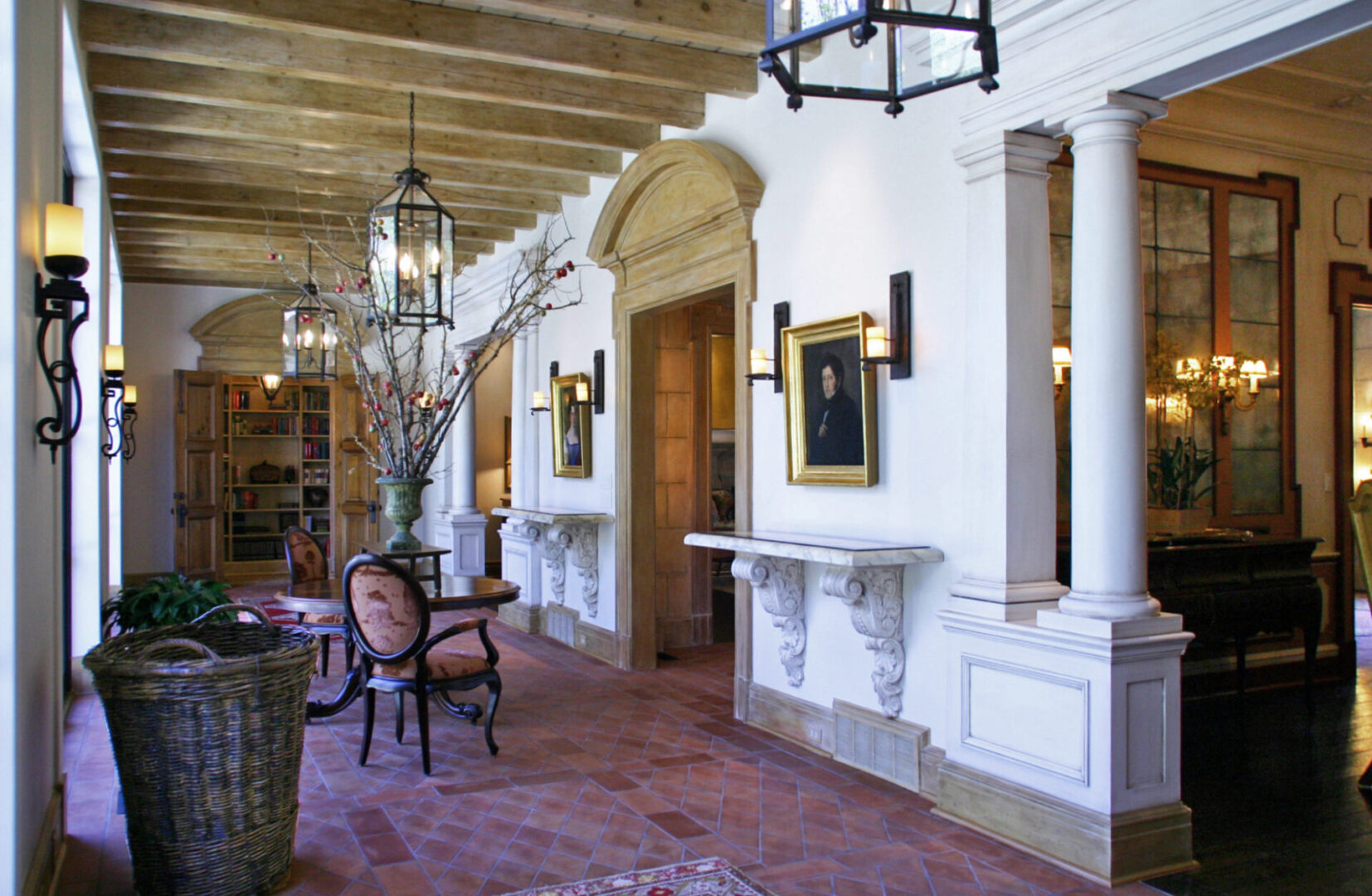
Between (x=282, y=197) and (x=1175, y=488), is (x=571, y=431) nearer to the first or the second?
(x=282, y=197)

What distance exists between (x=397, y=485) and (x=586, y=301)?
3.09 metres

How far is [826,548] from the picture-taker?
4.32m

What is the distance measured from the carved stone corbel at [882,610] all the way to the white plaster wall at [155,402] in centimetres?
973

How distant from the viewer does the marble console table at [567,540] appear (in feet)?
24.8

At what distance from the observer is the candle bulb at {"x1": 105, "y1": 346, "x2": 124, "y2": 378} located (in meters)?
6.35

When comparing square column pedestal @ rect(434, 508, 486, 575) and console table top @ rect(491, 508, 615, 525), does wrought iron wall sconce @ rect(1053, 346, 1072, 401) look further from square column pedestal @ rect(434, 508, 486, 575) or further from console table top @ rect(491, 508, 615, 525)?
square column pedestal @ rect(434, 508, 486, 575)

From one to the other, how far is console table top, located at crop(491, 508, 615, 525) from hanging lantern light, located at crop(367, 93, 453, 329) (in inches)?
113

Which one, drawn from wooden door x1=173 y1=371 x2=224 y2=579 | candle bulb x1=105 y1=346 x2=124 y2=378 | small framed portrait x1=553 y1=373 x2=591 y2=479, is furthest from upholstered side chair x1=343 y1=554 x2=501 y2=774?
wooden door x1=173 y1=371 x2=224 y2=579

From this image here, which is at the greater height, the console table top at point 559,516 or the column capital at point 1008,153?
the column capital at point 1008,153

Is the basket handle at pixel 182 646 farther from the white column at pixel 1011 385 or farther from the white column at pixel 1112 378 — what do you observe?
the white column at pixel 1112 378

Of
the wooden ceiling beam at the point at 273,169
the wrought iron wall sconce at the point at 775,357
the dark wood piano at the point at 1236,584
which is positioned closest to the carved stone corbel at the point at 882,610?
the dark wood piano at the point at 1236,584

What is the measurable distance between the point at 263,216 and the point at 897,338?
6.27m

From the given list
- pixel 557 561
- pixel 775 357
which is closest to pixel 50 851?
pixel 775 357

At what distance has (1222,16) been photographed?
3105 millimetres
